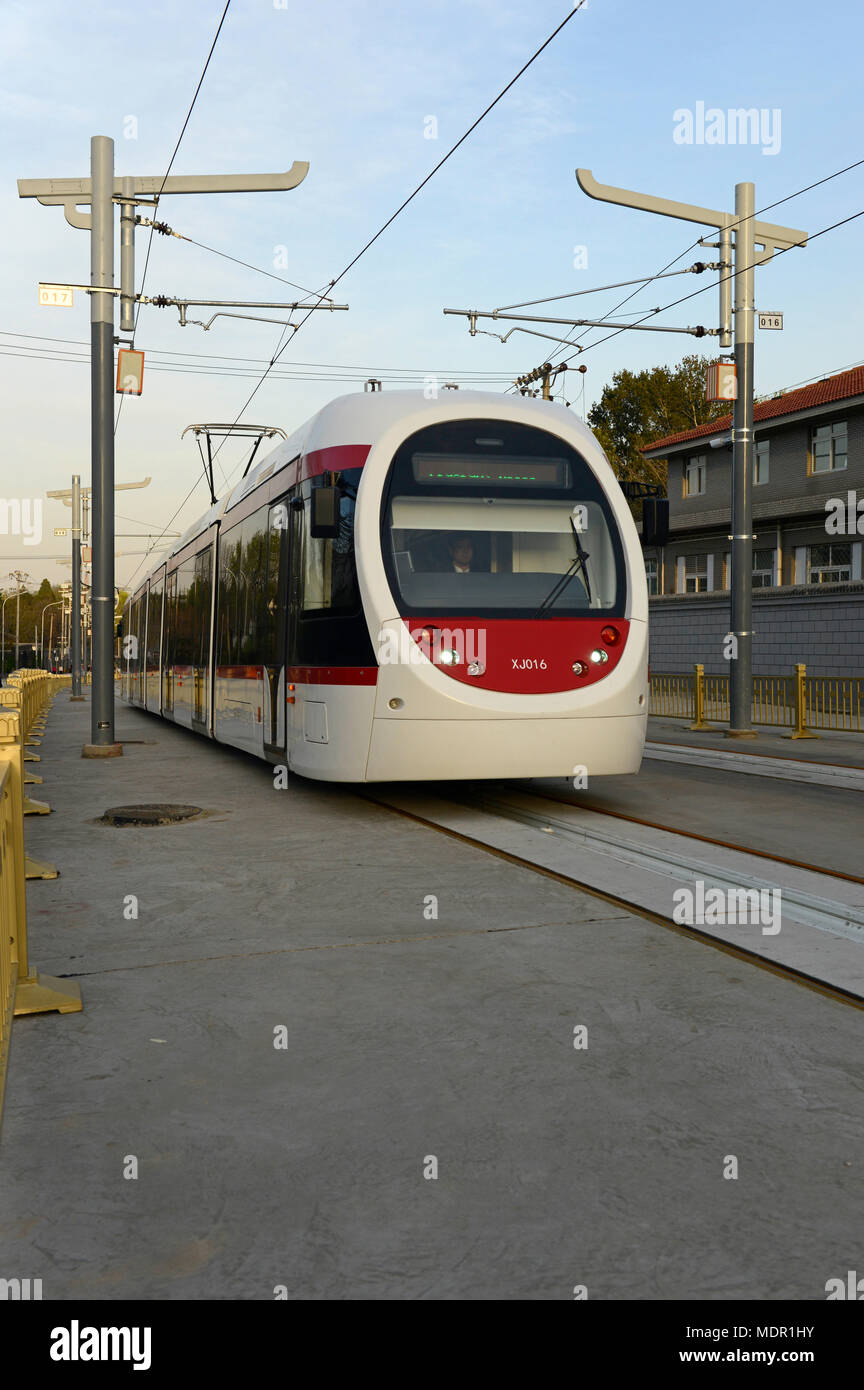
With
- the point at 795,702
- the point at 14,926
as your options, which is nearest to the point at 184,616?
the point at 795,702

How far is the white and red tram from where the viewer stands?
28.2ft

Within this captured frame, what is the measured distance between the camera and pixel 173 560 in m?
20.9

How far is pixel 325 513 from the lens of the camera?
29.8 ft

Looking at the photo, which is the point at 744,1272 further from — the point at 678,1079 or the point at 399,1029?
the point at 399,1029

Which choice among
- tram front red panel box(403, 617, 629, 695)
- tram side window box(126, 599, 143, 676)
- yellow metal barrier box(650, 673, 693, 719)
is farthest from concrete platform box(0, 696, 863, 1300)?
tram side window box(126, 599, 143, 676)

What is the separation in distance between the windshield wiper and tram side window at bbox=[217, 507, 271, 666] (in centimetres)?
345

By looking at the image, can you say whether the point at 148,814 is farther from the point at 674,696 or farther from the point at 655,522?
the point at 674,696

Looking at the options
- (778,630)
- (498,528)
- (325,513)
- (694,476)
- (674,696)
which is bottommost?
(674,696)

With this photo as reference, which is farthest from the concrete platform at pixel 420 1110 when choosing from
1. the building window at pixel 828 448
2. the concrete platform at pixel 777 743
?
the building window at pixel 828 448

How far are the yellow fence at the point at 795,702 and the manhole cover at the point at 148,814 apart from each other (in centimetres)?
1079

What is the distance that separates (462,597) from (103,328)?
8664mm

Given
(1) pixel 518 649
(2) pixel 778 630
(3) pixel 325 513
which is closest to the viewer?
(1) pixel 518 649

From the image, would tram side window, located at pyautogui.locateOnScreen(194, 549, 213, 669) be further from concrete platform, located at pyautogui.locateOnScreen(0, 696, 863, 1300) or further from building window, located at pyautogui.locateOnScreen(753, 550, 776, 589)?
building window, located at pyautogui.locateOnScreen(753, 550, 776, 589)
